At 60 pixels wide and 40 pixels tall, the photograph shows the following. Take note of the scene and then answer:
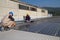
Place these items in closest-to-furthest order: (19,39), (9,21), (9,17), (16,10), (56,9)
Answer: 1. (19,39)
2. (9,21)
3. (9,17)
4. (16,10)
5. (56,9)

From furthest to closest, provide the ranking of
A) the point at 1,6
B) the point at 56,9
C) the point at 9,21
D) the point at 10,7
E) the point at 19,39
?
the point at 56,9 → the point at 10,7 → the point at 1,6 → the point at 9,21 → the point at 19,39

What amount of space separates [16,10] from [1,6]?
583 centimetres

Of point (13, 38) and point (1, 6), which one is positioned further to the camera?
point (1, 6)

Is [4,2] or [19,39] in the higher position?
[4,2]

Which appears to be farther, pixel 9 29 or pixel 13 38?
pixel 9 29

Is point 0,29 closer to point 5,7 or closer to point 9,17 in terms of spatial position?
point 9,17

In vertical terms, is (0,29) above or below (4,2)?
below

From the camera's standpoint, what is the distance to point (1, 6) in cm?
3125

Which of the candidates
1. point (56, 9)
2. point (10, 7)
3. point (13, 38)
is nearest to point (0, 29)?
point (13, 38)

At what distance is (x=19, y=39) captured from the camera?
25.1 feet

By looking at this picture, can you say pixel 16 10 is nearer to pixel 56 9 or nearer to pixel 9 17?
pixel 9 17

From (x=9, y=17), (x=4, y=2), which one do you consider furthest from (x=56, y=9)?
(x=9, y=17)

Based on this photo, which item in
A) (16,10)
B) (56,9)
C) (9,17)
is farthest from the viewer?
(56,9)

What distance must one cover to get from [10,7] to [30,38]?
2665 centimetres
